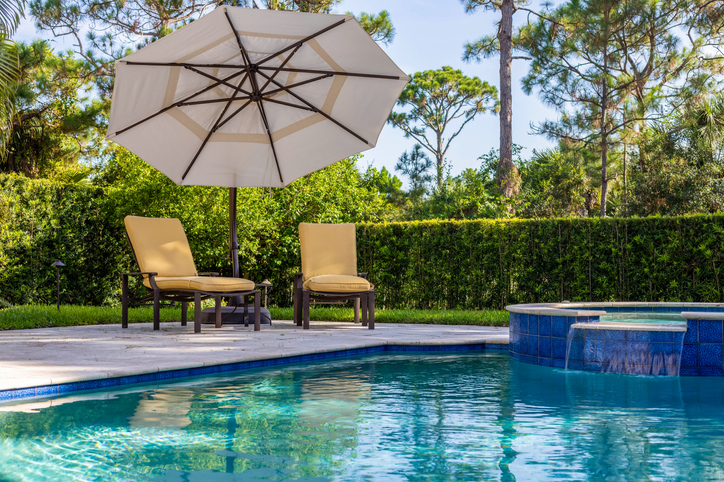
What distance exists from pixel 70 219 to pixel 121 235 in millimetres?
932

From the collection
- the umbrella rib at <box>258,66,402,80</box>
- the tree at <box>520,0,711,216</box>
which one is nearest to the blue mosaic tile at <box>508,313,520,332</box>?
the umbrella rib at <box>258,66,402,80</box>

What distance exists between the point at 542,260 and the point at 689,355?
5.11 meters

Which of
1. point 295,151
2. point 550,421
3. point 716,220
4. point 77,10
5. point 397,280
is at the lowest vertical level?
point 550,421

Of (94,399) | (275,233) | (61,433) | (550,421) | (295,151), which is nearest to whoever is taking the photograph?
(61,433)

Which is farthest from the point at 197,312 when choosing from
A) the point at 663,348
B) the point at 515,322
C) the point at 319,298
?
the point at 663,348

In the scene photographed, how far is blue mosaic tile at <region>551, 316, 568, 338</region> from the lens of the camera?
213 inches

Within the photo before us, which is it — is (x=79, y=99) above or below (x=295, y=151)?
above

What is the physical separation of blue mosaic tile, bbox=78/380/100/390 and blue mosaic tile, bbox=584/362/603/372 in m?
3.75

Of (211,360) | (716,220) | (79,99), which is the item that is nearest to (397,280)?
(716,220)

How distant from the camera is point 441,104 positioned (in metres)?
29.8

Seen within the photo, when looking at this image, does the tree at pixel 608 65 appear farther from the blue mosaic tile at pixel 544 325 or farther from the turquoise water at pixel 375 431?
the turquoise water at pixel 375 431

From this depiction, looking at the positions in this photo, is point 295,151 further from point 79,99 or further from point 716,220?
point 79,99

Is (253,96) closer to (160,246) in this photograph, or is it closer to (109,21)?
(160,246)

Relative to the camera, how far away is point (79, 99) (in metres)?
17.2
